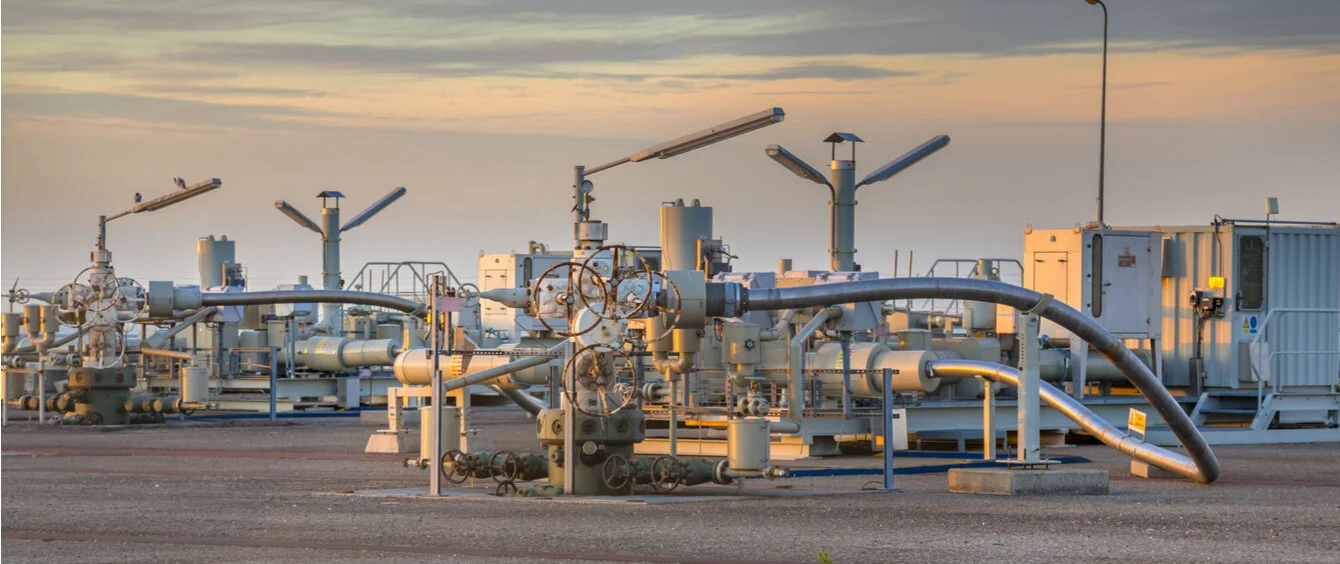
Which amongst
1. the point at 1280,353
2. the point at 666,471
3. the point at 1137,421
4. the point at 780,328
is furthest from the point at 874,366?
the point at 666,471

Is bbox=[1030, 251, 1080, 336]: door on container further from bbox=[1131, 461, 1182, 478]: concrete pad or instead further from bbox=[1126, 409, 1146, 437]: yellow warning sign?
bbox=[1126, 409, 1146, 437]: yellow warning sign

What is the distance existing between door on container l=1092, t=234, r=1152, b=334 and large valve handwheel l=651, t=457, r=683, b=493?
13827mm

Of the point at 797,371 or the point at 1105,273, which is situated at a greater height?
the point at 1105,273

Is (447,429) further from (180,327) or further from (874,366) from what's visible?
(180,327)

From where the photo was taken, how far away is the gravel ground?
45.5ft

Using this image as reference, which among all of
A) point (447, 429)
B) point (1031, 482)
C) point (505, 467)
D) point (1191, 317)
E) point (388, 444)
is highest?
point (1191, 317)

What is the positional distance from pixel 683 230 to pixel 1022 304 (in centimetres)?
1193

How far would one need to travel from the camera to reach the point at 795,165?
1526 inches

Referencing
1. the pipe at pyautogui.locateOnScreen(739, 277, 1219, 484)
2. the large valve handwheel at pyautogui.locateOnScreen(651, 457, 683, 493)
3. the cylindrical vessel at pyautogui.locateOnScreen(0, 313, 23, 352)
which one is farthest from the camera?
the cylindrical vessel at pyautogui.locateOnScreen(0, 313, 23, 352)

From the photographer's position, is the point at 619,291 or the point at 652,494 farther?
the point at 652,494

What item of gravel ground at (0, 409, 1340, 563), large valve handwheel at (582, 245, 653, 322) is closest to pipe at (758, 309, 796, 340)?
gravel ground at (0, 409, 1340, 563)

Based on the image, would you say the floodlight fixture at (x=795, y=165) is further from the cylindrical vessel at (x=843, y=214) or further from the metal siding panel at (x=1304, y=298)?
the metal siding panel at (x=1304, y=298)

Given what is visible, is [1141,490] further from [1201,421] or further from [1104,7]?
[1104,7]

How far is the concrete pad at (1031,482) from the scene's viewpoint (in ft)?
61.0
